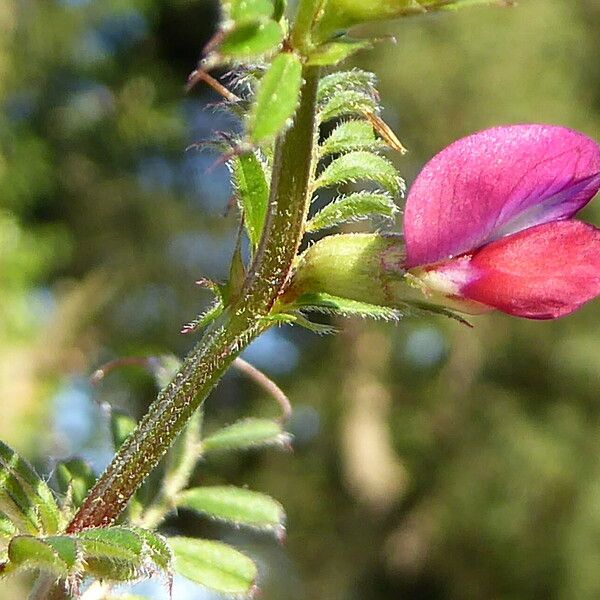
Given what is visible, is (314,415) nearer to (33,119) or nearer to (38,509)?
(33,119)

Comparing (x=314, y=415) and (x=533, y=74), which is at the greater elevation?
(x=533, y=74)

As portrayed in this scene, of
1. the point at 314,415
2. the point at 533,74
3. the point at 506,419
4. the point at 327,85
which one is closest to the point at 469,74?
the point at 533,74

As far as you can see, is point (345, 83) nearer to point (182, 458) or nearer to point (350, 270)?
point (350, 270)

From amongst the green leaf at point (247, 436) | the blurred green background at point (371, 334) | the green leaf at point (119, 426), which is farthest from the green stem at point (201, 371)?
the blurred green background at point (371, 334)

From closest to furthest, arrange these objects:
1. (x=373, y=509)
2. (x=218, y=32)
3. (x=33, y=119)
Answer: (x=218, y=32), (x=33, y=119), (x=373, y=509)

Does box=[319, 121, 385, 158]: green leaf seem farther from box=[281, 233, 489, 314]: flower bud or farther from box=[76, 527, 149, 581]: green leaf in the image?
box=[76, 527, 149, 581]: green leaf

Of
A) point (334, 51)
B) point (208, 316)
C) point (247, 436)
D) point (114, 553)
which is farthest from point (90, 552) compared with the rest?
point (247, 436)
